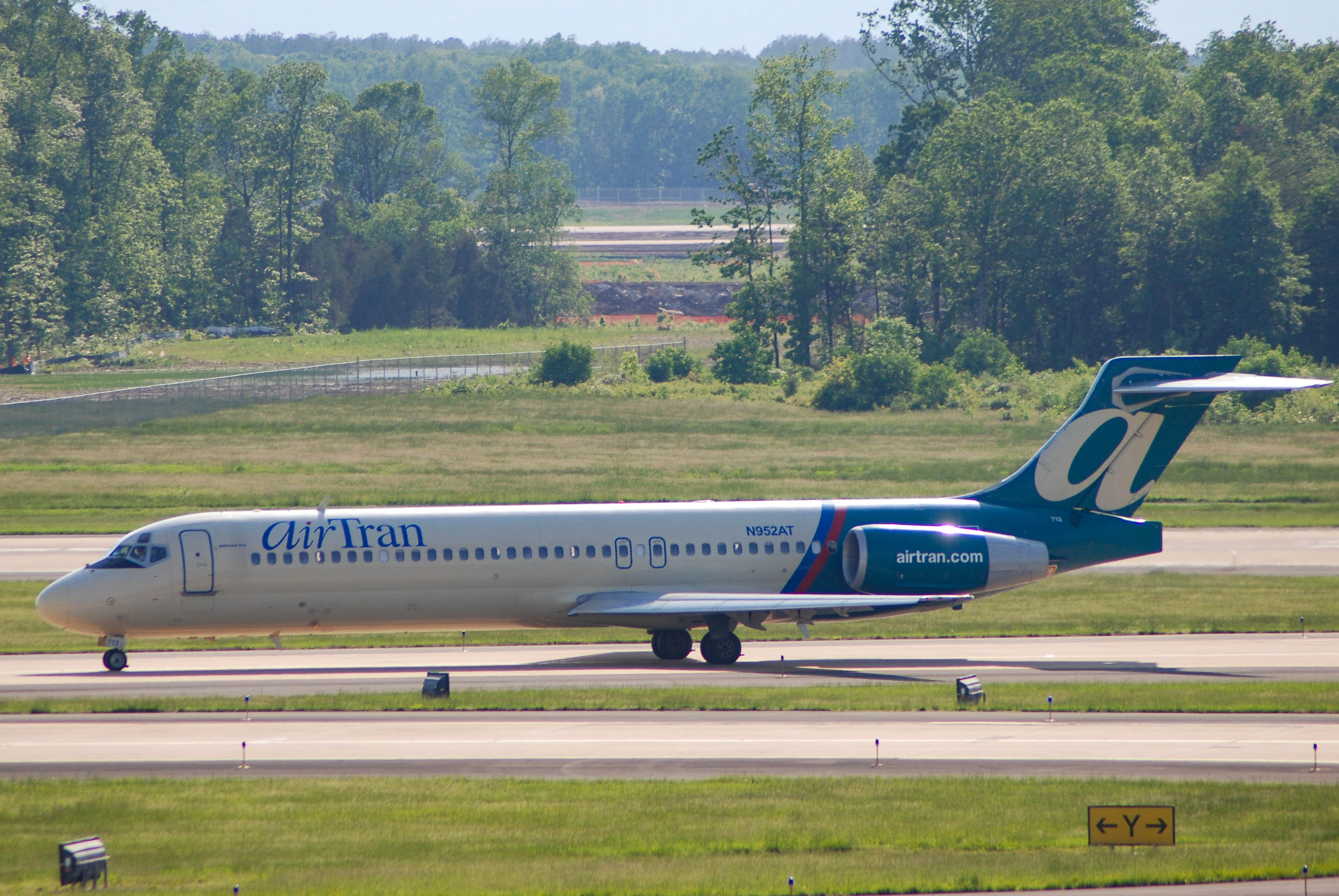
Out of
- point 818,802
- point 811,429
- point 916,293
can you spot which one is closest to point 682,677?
point 818,802

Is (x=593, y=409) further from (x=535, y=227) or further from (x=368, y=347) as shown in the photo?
(x=535, y=227)

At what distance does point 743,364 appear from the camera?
94.8 m

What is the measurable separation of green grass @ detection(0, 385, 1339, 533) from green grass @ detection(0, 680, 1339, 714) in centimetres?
2478

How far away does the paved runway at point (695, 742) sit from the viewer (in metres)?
22.5

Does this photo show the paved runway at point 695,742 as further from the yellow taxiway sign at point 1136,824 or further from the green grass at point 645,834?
the yellow taxiway sign at point 1136,824

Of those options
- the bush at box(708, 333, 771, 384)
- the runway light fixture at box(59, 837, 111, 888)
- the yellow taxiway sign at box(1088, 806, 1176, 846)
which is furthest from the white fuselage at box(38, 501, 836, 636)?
the bush at box(708, 333, 771, 384)

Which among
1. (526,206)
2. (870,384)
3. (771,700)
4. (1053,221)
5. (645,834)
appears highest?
(526,206)

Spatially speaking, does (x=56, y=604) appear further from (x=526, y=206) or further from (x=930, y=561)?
(x=526, y=206)

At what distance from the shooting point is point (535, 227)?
459 feet

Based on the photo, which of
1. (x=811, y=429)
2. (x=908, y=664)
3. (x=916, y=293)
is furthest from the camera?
(x=916, y=293)

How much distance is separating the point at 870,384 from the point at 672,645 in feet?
174

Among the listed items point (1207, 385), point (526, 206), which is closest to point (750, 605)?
point (1207, 385)

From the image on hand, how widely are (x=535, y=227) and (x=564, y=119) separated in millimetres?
13650

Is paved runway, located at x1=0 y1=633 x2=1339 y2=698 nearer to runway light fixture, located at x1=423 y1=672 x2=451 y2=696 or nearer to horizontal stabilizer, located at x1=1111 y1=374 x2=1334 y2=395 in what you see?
runway light fixture, located at x1=423 y1=672 x2=451 y2=696
